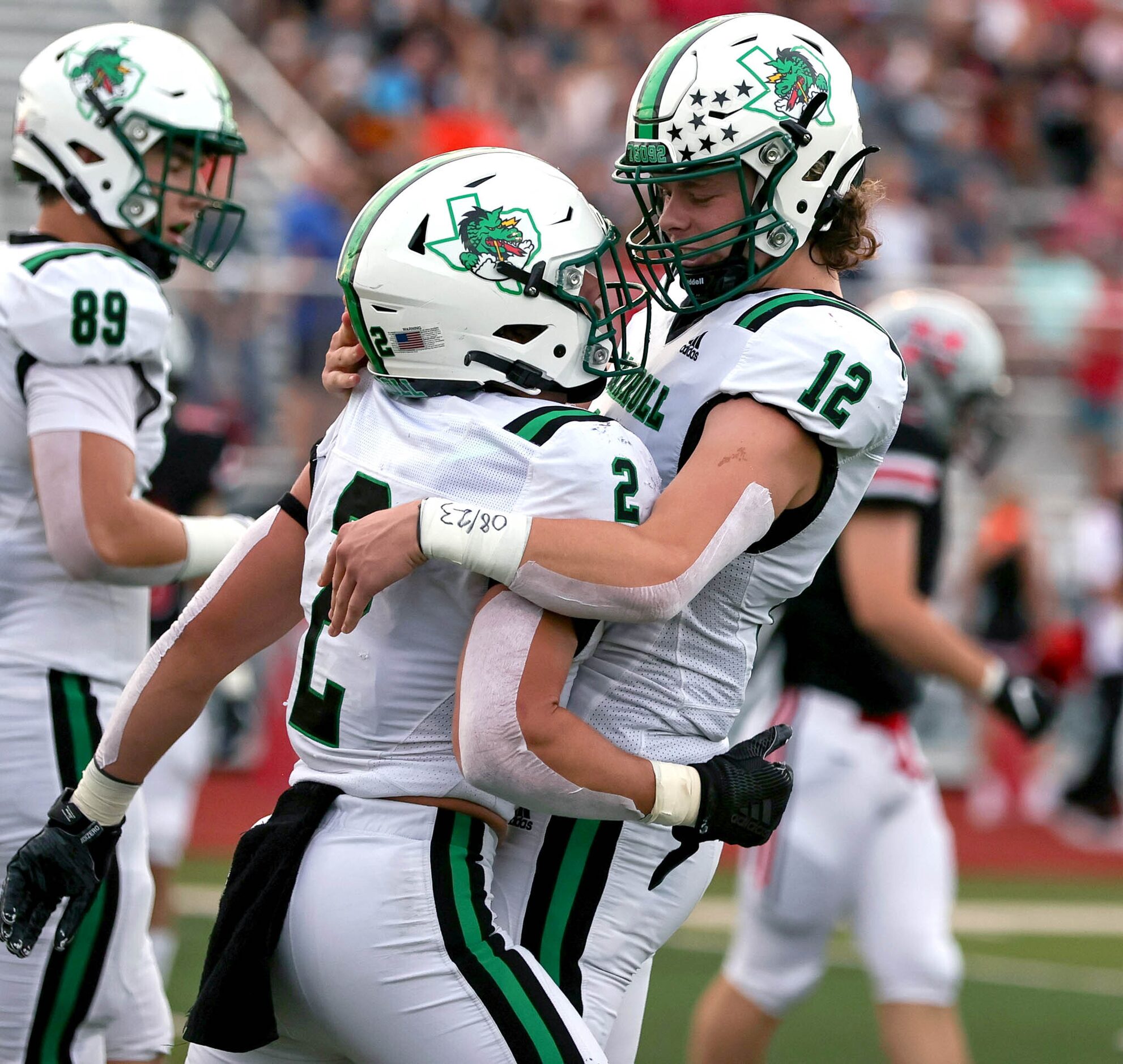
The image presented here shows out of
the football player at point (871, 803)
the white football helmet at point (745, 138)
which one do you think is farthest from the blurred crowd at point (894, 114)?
the white football helmet at point (745, 138)

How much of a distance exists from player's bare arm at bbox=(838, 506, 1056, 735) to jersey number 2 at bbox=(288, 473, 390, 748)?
7.11 ft

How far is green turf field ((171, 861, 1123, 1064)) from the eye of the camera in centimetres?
563

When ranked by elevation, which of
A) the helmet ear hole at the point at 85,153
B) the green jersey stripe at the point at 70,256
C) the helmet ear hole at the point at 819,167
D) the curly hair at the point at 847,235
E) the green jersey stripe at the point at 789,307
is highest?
the helmet ear hole at the point at 819,167

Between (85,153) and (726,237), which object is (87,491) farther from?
(726,237)

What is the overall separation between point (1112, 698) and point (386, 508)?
8266 mm

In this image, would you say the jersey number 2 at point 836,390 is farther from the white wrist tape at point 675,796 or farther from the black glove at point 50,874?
the black glove at point 50,874

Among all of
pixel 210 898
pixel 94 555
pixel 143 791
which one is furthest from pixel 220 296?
pixel 94 555

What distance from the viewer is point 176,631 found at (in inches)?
110

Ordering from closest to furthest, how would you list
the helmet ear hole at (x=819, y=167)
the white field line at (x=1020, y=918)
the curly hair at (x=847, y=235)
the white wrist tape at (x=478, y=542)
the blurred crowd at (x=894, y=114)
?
the white wrist tape at (x=478, y=542) < the helmet ear hole at (x=819, y=167) < the curly hair at (x=847, y=235) < the white field line at (x=1020, y=918) < the blurred crowd at (x=894, y=114)

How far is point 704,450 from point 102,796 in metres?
1.18

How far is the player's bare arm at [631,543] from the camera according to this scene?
7.79 ft

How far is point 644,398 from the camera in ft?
9.01

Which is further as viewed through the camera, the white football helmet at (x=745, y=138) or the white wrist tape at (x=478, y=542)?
the white football helmet at (x=745, y=138)

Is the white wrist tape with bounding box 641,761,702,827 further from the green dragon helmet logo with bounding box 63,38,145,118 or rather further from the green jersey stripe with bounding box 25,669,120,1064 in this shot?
the green dragon helmet logo with bounding box 63,38,145,118
